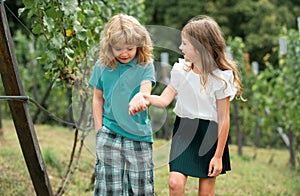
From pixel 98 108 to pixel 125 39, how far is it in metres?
0.41

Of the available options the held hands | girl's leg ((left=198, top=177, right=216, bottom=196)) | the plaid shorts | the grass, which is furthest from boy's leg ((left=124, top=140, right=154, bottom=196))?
the held hands

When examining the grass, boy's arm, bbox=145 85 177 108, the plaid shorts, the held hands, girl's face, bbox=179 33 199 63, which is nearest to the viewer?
the held hands

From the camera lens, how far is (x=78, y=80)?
11.3 feet

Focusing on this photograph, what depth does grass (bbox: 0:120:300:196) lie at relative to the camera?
403 centimetres

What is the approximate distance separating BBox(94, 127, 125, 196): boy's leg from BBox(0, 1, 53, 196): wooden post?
1.21 feet

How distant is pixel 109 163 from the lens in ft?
8.88

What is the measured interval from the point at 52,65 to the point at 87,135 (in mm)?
524

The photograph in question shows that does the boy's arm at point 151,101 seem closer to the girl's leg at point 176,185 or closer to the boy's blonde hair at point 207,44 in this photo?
the boy's blonde hair at point 207,44

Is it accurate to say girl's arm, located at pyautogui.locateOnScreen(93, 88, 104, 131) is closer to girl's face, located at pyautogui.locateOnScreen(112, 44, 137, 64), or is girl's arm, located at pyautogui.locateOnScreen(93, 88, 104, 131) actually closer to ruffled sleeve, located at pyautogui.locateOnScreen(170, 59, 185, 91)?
girl's face, located at pyautogui.locateOnScreen(112, 44, 137, 64)

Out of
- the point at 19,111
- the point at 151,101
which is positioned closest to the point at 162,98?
the point at 151,101

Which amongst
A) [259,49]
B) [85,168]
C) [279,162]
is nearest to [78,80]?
[85,168]

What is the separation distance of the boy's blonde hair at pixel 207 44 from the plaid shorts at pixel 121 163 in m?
0.50

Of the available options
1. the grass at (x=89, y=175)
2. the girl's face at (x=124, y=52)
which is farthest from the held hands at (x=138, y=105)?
the grass at (x=89, y=175)

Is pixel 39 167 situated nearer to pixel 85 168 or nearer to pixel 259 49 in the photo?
pixel 85 168
